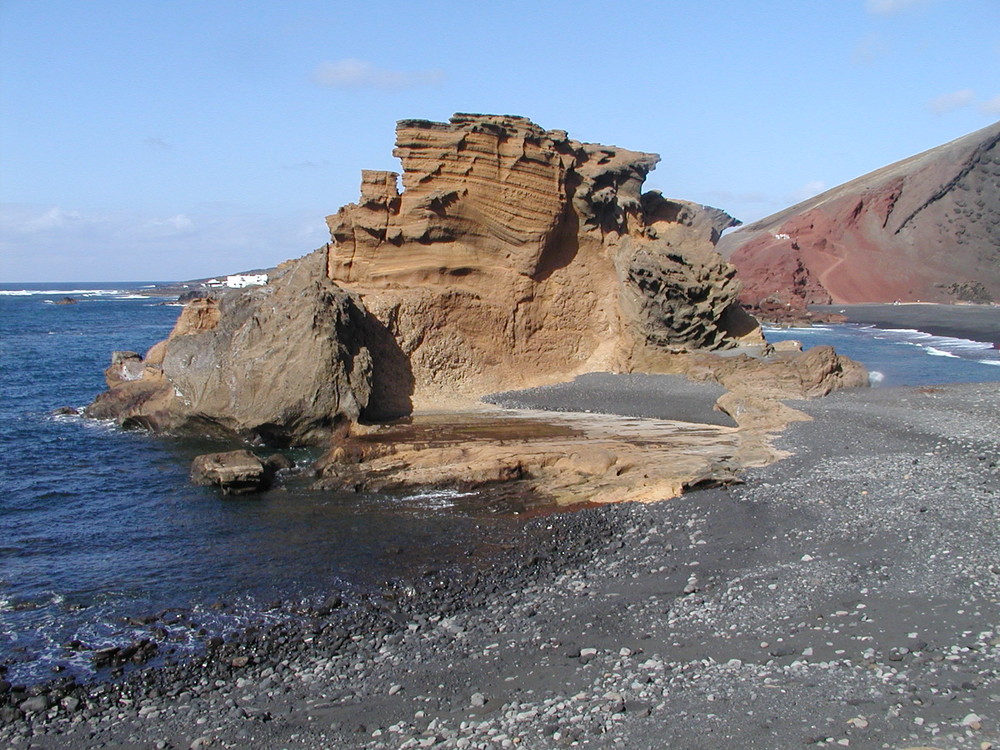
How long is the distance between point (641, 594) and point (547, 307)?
13.7m

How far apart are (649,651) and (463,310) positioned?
47.8ft

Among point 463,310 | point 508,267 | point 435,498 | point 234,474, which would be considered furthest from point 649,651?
point 508,267

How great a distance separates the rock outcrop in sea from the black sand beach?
24158 mm

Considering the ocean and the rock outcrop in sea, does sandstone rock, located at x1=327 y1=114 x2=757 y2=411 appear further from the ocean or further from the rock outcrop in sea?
the ocean

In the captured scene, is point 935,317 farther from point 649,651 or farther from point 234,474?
point 649,651

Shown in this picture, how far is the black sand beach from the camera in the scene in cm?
4477

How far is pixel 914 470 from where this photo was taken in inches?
525

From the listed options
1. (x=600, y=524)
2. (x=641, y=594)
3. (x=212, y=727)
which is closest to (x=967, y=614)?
(x=641, y=594)

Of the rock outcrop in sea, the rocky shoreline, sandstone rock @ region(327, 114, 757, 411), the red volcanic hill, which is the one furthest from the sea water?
the red volcanic hill

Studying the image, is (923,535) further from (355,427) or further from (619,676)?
(355,427)

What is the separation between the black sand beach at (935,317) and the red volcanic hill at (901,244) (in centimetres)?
397

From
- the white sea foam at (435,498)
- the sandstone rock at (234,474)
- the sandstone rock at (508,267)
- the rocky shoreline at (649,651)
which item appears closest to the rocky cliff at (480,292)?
the sandstone rock at (508,267)

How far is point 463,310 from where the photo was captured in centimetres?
2181

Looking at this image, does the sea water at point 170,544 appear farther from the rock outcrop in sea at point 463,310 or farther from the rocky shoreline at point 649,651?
the rock outcrop in sea at point 463,310
